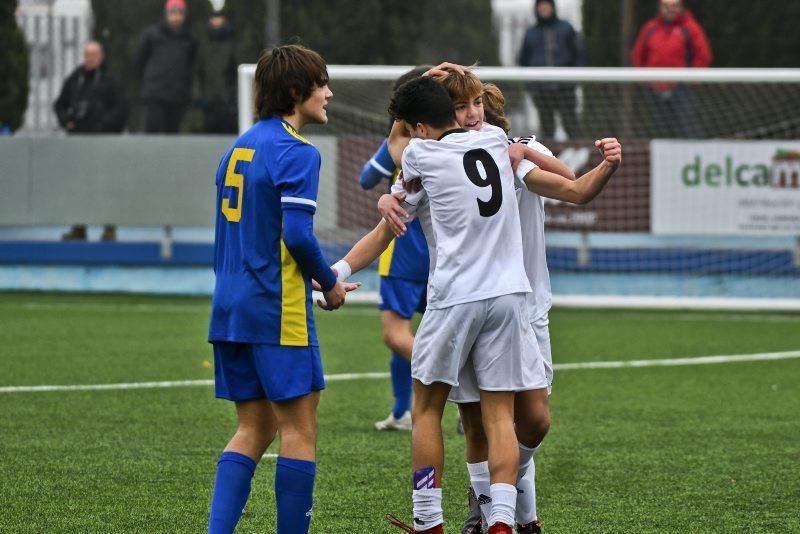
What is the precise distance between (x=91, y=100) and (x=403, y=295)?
10504 millimetres

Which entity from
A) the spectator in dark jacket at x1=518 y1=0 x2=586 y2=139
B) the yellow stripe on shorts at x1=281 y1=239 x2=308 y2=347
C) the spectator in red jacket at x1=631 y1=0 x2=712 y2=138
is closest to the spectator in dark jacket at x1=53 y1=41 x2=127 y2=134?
the spectator in dark jacket at x1=518 y1=0 x2=586 y2=139

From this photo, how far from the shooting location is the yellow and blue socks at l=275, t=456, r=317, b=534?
486cm

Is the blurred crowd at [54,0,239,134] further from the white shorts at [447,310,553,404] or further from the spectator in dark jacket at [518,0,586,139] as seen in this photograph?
the white shorts at [447,310,553,404]

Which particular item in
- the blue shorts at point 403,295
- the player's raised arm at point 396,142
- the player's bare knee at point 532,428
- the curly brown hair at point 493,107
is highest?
the curly brown hair at point 493,107

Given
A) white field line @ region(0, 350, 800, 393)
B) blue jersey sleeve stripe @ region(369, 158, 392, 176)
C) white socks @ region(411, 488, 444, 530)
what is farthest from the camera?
white field line @ region(0, 350, 800, 393)

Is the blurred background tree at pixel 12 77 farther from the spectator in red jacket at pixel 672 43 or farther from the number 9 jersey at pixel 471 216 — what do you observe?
the number 9 jersey at pixel 471 216

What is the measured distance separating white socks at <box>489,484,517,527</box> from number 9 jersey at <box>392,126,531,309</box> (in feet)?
2.04

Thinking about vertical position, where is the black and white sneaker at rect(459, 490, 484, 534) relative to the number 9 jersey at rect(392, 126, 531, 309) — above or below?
below

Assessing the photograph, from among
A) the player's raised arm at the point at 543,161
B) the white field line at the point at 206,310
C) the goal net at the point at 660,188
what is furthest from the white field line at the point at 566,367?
the player's raised arm at the point at 543,161

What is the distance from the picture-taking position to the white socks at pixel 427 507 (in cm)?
516

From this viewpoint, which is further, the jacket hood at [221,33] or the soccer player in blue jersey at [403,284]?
the jacket hood at [221,33]

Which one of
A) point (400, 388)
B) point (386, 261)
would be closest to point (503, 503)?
point (386, 261)

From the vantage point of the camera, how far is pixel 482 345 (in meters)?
5.10

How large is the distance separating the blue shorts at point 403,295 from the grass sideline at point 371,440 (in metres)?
0.66
